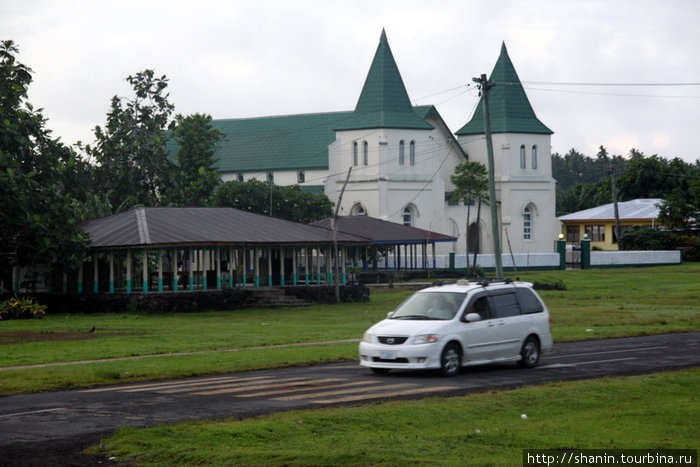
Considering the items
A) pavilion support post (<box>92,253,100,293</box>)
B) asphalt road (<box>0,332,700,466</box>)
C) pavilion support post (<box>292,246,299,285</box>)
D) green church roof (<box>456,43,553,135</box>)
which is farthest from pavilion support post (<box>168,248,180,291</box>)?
green church roof (<box>456,43,553,135</box>)

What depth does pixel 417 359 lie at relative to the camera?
18.6 m

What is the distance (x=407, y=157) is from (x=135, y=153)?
86.3 ft

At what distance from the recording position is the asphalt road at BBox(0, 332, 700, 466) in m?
13.2

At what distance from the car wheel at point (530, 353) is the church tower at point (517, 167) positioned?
68.6 metres

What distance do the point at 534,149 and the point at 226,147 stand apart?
95.0 ft

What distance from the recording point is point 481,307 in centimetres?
1988

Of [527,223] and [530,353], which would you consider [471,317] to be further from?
[527,223]

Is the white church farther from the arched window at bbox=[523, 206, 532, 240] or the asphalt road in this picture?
the asphalt road

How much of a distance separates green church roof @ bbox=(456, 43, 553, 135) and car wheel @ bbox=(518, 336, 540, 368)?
70685 mm

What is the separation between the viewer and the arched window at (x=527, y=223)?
299 feet

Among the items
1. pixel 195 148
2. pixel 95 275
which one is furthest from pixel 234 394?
pixel 195 148

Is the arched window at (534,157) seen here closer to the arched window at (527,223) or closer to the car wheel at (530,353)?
the arched window at (527,223)

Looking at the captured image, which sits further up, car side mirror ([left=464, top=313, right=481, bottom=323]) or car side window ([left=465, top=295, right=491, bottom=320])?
car side window ([left=465, top=295, right=491, bottom=320])

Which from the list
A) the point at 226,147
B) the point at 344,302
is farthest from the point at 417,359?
the point at 226,147
